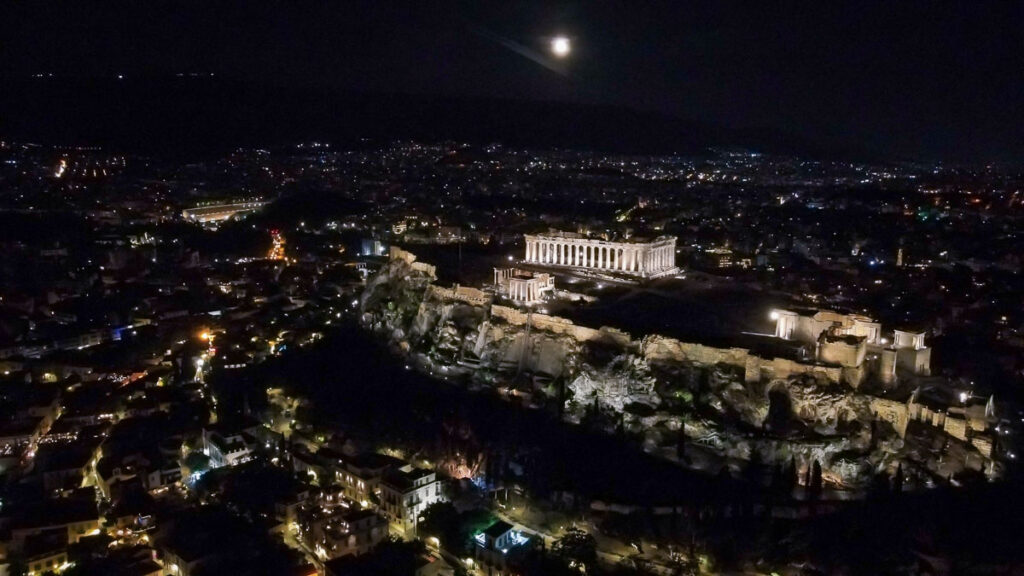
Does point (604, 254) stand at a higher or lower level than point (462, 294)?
higher

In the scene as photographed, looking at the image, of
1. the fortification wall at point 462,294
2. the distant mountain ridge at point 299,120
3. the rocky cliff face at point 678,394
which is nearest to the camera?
the rocky cliff face at point 678,394

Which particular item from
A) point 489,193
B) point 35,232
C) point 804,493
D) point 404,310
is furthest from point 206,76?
point 804,493

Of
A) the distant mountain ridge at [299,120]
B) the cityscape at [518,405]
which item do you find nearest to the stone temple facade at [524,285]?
the cityscape at [518,405]

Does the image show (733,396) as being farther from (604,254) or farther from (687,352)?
(604,254)

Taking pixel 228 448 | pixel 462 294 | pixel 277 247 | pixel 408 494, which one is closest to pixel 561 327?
pixel 462 294

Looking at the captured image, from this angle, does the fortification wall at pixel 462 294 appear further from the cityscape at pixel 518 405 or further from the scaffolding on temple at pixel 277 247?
the scaffolding on temple at pixel 277 247
